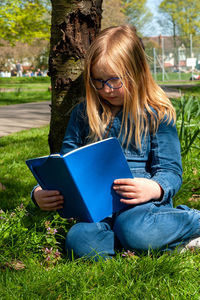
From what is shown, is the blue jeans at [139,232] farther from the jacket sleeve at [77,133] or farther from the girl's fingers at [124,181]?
the jacket sleeve at [77,133]

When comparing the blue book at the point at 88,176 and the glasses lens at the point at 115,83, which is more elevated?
the glasses lens at the point at 115,83

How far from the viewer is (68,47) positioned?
2.47 m

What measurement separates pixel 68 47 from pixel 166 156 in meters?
0.96

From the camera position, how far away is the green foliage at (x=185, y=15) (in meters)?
34.8

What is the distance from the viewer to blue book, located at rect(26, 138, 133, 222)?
5.41ft

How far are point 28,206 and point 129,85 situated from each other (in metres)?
1.06

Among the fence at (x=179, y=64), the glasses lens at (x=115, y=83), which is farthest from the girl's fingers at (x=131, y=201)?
the fence at (x=179, y=64)

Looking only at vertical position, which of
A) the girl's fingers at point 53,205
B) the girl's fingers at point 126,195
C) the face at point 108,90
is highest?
the face at point 108,90

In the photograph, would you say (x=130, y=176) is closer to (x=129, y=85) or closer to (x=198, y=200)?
(x=129, y=85)

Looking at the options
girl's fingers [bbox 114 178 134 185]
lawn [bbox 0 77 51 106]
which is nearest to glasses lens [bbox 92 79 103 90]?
girl's fingers [bbox 114 178 134 185]

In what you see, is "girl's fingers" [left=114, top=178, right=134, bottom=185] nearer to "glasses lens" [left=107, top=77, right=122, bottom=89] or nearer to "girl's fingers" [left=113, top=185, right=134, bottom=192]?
"girl's fingers" [left=113, top=185, right=134, bottom=192]

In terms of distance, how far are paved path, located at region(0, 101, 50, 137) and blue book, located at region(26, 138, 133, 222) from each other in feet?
13.3

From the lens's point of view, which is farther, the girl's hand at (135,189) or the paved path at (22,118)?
the paved path at (22,118)

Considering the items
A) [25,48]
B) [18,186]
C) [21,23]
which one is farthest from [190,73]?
[18,186]
